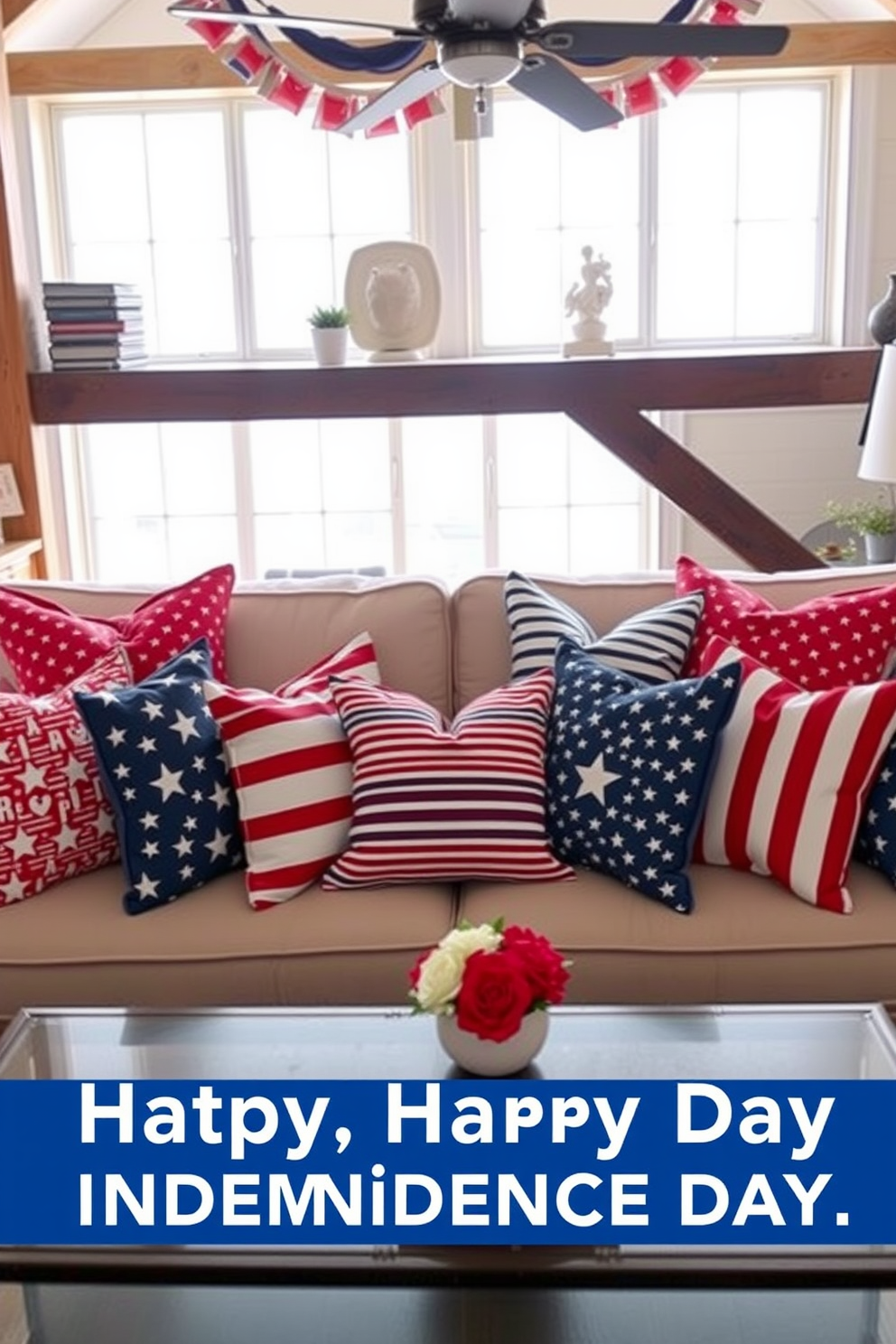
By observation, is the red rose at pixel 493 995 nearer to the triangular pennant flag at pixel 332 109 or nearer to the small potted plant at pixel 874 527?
the triangular pennant flag at pixel 332 109

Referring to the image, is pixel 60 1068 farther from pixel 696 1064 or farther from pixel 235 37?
pixel 235 37

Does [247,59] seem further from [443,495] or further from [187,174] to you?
[443,495]

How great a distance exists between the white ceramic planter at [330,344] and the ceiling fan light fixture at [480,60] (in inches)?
68.5

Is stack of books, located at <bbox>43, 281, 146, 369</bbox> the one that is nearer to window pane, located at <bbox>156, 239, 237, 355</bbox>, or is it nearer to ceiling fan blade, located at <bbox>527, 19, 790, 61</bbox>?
window pane, located at <bbox>156, 239, 237, 355</bbox>

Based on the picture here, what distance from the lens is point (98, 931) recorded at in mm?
2010

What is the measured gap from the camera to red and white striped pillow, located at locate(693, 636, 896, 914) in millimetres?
1989

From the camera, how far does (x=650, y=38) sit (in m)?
1.82

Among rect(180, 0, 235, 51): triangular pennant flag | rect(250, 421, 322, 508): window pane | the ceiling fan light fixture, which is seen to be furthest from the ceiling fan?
rect(250, 421, 322, 508): window pane

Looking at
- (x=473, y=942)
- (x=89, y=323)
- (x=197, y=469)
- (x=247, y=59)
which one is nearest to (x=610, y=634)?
(x=473, y=942)

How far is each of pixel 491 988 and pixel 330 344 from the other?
2.49m

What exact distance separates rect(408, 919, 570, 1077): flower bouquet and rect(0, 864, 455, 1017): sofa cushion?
0.46 m

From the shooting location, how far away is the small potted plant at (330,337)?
3537mm

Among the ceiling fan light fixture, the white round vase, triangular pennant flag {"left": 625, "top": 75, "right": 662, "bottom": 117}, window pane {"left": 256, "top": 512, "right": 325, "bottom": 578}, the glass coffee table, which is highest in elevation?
triangular pennant flag {"left": 625, "top": 75, "right": 662, "bottom": 117}

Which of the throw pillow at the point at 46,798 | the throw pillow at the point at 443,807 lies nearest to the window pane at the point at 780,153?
the throw pillow at the point at 443,807
